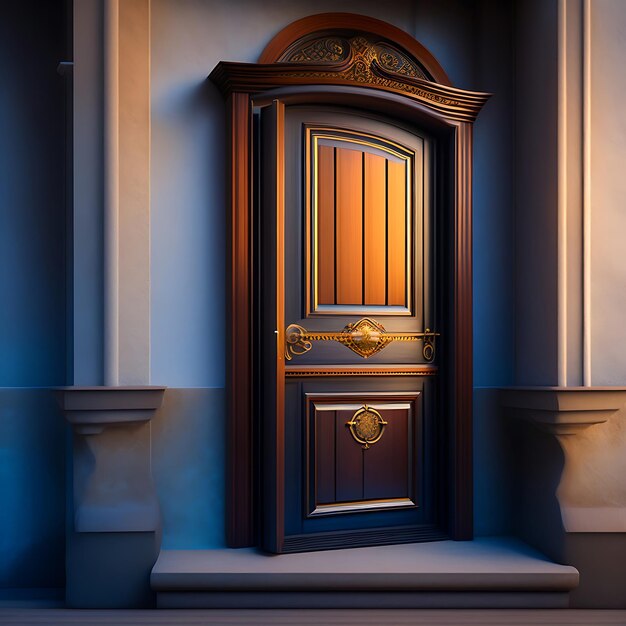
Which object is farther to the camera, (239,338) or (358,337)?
(358,337)

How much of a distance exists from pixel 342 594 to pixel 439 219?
181 cm

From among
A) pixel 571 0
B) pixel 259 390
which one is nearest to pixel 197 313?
pixel 259 390

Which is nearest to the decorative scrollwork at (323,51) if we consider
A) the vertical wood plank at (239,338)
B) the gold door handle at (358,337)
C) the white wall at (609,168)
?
the vertical wood plank at (239,338)

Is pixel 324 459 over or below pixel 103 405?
below

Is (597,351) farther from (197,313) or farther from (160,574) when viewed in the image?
(160,574)

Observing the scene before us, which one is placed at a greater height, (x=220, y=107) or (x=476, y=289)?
(x=220, y=107)

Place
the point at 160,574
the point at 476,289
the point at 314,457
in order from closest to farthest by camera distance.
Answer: the point at 160,574 → the point at 314,457 → the point at 476,289

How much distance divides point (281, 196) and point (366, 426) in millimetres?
1144

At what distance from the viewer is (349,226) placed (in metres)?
3.40

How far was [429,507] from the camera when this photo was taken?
11.5 feet

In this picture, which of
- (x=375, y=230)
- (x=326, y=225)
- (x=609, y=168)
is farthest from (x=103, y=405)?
(x=609, y=168)

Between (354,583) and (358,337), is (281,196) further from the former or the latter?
(354,583)

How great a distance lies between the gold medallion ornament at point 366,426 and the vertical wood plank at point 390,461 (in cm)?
2

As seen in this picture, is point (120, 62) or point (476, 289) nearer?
point (120, 62)
